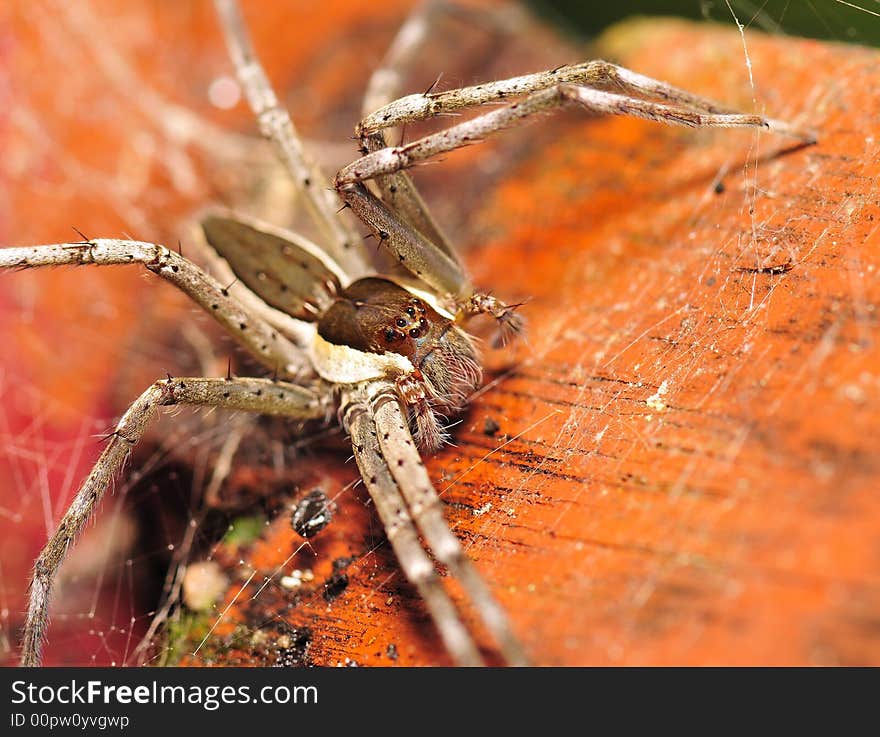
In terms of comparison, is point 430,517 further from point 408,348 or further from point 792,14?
point 792,14

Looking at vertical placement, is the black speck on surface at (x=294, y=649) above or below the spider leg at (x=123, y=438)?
below

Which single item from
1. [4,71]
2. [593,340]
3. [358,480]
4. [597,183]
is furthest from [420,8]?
[358,480]

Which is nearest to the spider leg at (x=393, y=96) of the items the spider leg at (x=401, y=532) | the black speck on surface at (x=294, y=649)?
the spider leg at (x=401, y=532)

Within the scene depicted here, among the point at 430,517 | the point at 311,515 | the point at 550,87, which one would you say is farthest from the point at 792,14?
the point at 311,515

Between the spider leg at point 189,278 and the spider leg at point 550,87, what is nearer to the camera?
the spider leg at point 550,87

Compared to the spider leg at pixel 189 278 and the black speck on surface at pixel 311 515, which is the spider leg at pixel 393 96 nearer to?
the spider leg at pixel 189 278

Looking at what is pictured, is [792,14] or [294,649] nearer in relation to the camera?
[294,649]

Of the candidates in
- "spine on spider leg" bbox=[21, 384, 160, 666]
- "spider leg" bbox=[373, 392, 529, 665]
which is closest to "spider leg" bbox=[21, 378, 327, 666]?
"spine on spider leg" bbox=[21, 384, 160, 666]
